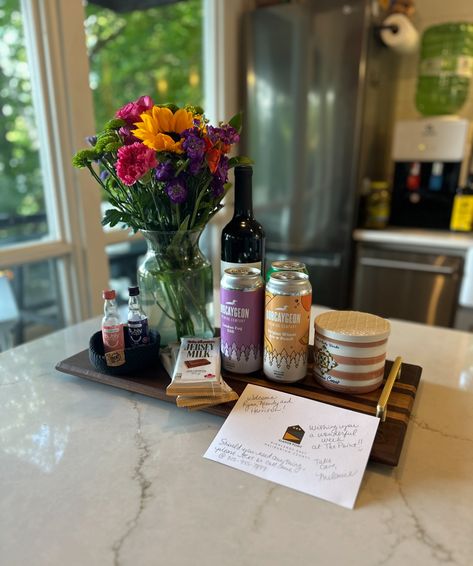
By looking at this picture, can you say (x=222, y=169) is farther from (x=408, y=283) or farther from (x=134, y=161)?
(x=408, y=283)

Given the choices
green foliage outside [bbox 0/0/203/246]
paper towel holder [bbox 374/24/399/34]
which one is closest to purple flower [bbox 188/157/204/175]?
green foliage outside [bbox 0/0/203/246]

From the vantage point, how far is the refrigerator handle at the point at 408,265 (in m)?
2.10

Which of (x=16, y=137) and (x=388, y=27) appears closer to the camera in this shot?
(x=16, y=137)

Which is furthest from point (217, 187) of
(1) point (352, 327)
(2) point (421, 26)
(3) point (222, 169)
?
(2) point (421, 26)

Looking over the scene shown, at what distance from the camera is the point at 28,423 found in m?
0.71

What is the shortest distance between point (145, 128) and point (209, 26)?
1.91 metres

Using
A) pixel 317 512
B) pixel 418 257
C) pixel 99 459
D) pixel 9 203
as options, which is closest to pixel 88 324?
pixel 99 459

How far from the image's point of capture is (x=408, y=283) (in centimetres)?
221

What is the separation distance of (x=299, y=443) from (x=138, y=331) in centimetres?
37

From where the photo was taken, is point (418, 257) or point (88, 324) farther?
point (418, 257)

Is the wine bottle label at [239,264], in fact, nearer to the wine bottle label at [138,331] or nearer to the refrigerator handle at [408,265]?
the wine bottle label at [138,331]

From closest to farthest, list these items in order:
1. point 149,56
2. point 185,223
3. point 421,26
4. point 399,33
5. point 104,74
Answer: point 185,223 < point 399,33 < point 104,74 < point 421,26 < point 149,56

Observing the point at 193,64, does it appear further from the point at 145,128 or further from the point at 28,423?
the point at 28,423

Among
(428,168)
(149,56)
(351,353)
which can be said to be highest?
(149,56)
